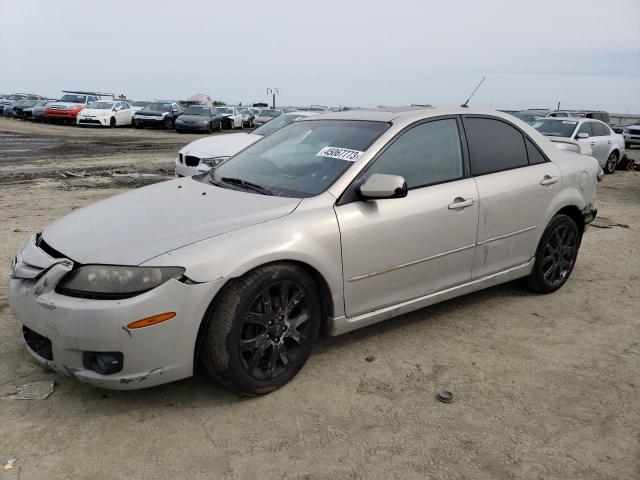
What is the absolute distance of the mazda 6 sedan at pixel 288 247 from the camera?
2713 mm

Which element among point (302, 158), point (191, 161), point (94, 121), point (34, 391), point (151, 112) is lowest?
point (34, 391)

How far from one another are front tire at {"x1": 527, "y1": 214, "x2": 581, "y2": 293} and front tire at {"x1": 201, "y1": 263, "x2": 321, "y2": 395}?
7.46 ft

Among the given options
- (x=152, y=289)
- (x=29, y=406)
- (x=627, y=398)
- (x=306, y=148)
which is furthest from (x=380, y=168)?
(x=29, y=406)

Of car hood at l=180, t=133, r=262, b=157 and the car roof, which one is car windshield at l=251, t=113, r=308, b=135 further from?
the car roof

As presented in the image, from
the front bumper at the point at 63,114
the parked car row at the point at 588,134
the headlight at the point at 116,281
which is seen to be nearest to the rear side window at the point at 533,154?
the headlight at the point at 116,281

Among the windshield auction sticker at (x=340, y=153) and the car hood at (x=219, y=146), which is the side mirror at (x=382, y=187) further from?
the car hood at (x=219, y=146)

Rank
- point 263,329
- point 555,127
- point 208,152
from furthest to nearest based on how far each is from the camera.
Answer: point 555,127 → point 208,152 → point 263,329

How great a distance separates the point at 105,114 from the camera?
28703 millimetres

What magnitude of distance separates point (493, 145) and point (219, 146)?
601 centimetres

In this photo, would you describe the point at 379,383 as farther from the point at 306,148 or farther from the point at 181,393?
the point at 306,148

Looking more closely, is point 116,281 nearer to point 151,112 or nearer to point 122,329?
point 122,329

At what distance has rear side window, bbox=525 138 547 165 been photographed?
14.6 feet

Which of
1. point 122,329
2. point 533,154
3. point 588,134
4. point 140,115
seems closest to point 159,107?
point 140,115

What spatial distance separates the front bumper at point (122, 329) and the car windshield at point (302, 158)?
1.03 m
